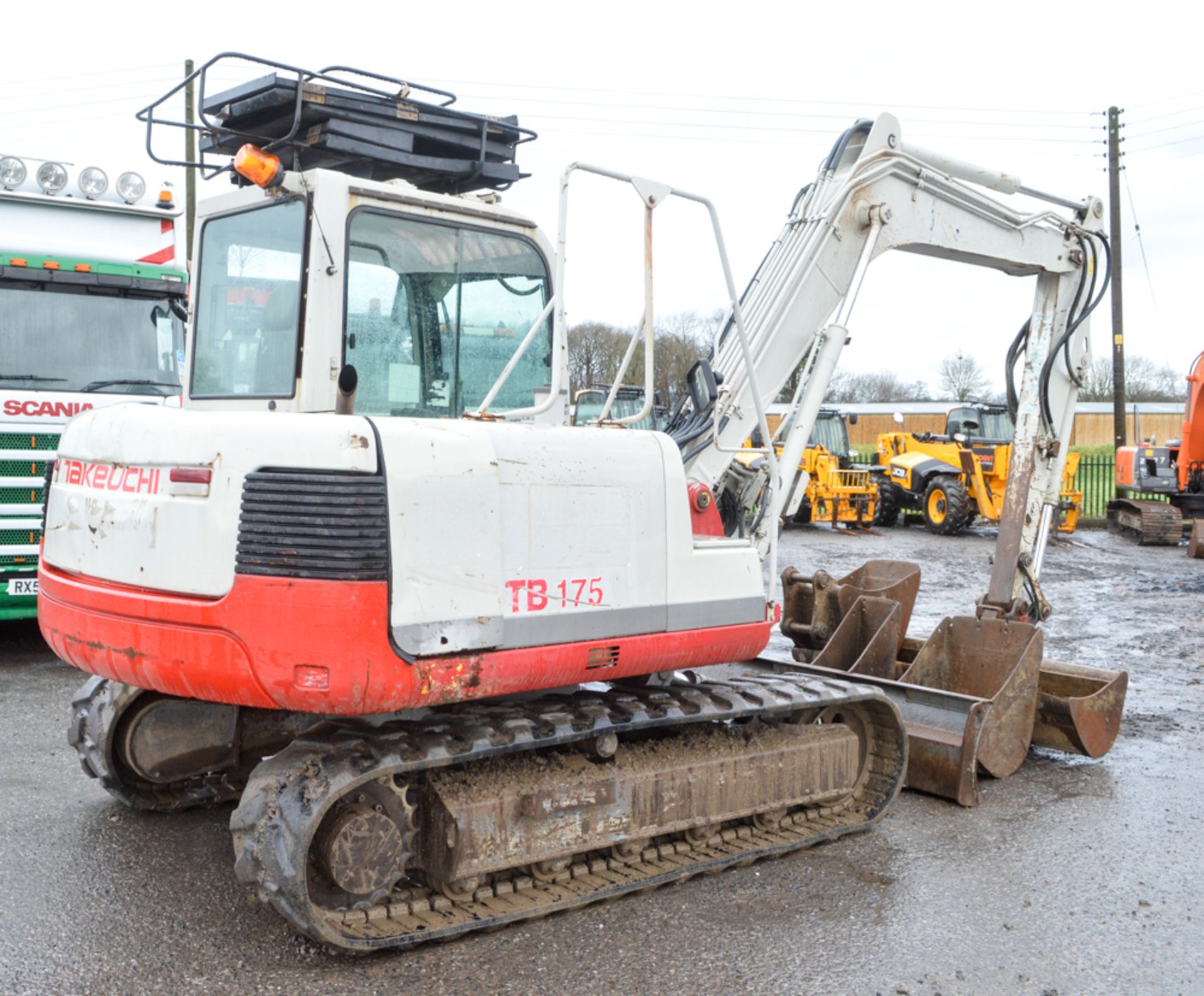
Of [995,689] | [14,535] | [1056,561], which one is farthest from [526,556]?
[1056,561]

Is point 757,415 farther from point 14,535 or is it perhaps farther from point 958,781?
point 14,535

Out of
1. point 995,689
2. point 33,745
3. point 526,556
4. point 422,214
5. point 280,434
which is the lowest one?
point 33,745

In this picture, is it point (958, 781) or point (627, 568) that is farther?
point (958, 781)

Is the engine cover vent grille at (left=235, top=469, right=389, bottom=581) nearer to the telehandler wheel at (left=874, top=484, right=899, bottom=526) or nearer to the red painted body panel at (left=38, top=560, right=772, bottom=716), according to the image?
the red painted body panel at (left=38, top=560, right=772, bottom=716)

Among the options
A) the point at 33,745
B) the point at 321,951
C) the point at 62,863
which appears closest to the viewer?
the point at 321,951

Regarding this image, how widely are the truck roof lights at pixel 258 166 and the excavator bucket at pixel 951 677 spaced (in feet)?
13.0

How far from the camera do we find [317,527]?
367cm

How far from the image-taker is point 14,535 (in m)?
8.55

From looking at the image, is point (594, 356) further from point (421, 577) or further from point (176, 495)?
point (176, 495)

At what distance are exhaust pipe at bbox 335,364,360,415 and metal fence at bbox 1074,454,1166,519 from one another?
25.3 metres

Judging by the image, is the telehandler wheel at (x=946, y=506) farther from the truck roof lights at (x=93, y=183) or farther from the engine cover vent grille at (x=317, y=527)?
the engine cover vent grille at (x=317, y=527)

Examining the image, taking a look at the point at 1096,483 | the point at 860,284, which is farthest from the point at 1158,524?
the point at 860,284

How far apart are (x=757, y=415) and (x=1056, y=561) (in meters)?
13.1

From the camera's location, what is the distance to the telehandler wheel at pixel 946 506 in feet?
66.9
